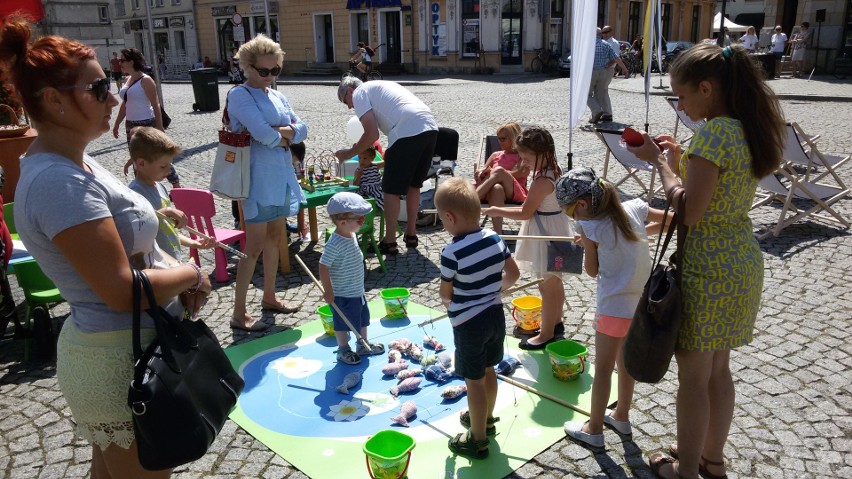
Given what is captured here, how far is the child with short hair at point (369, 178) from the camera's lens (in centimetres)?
654

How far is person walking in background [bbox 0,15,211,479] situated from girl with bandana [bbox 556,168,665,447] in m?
1.67

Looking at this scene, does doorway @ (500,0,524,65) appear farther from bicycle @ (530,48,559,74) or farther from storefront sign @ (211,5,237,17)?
storefront sign @ (211,5,237,17)

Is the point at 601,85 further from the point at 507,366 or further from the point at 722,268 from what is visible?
the point at 722,268

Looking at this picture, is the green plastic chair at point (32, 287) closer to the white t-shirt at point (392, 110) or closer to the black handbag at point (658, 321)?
the white t-shirt at point (392, 110)

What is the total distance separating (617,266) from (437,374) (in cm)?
138

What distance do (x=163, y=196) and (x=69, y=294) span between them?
6.27ft

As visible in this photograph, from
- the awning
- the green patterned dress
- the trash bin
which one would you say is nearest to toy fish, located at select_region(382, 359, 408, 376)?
the green patterned dress

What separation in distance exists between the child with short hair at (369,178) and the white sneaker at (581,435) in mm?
3662

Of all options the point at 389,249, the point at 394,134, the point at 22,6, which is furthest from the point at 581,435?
the point at 22,6

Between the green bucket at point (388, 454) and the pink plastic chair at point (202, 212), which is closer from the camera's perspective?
the green bucket at point (388, 454)

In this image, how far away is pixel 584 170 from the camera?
2.90 metres

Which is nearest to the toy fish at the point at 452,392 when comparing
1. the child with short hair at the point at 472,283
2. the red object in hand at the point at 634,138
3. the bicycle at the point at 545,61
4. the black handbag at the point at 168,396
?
the child with short hair at the point at 472,283

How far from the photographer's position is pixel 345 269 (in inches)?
157

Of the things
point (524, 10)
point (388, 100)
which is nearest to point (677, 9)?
point (524, 10)
